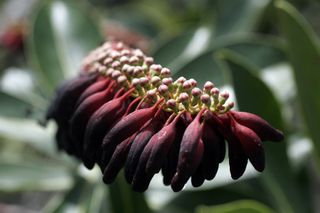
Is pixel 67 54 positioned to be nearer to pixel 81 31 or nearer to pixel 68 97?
pixel 81 31

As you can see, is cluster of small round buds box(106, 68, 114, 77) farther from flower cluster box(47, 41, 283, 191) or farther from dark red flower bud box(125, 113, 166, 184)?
dark red flower bud box(125, 113, 166, 184)

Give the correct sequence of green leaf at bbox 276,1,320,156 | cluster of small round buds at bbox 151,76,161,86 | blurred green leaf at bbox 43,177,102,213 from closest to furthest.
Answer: cluster of small round buds at bbox 151,76,161,86
green leaf at bbox 276,1,320,156
blurred green leaf at bbox 43,177,102,213

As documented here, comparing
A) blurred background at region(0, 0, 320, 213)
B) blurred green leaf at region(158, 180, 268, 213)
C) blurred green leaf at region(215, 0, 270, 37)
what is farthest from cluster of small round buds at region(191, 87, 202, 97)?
blurred green leaf at region(215, 0, 270, 37)

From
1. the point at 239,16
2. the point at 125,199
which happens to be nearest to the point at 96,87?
the point at 125,199

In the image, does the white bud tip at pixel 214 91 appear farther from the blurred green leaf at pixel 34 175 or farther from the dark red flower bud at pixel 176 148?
the blurred green leaf at pixel 34 175

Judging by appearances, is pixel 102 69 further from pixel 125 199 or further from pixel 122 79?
pixel 125 199

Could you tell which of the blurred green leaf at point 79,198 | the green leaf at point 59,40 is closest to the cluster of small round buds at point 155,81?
the blurred green leaf at point 79,198
